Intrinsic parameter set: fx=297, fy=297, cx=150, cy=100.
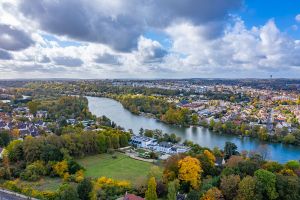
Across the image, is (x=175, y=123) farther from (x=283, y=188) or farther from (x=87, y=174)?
(x=283, y=188)

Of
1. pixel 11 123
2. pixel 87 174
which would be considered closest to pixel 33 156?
pixel 87 174

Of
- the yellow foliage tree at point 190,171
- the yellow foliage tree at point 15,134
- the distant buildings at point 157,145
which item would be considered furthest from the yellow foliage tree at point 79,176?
the yellow foliage tree at point 15,134

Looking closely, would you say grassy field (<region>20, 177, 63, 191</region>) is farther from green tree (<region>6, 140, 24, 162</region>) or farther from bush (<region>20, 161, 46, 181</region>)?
green tree (<region>6, 140, 24, 162</region>)

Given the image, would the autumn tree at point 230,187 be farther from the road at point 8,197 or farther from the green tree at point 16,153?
Answer: the green tree at point 16,153

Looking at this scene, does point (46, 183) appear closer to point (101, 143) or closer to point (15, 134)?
point (101, 143)

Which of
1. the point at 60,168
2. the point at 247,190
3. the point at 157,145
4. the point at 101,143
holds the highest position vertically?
the point at 247,190

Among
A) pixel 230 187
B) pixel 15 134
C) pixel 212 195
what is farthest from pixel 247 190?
pixel 15 134
